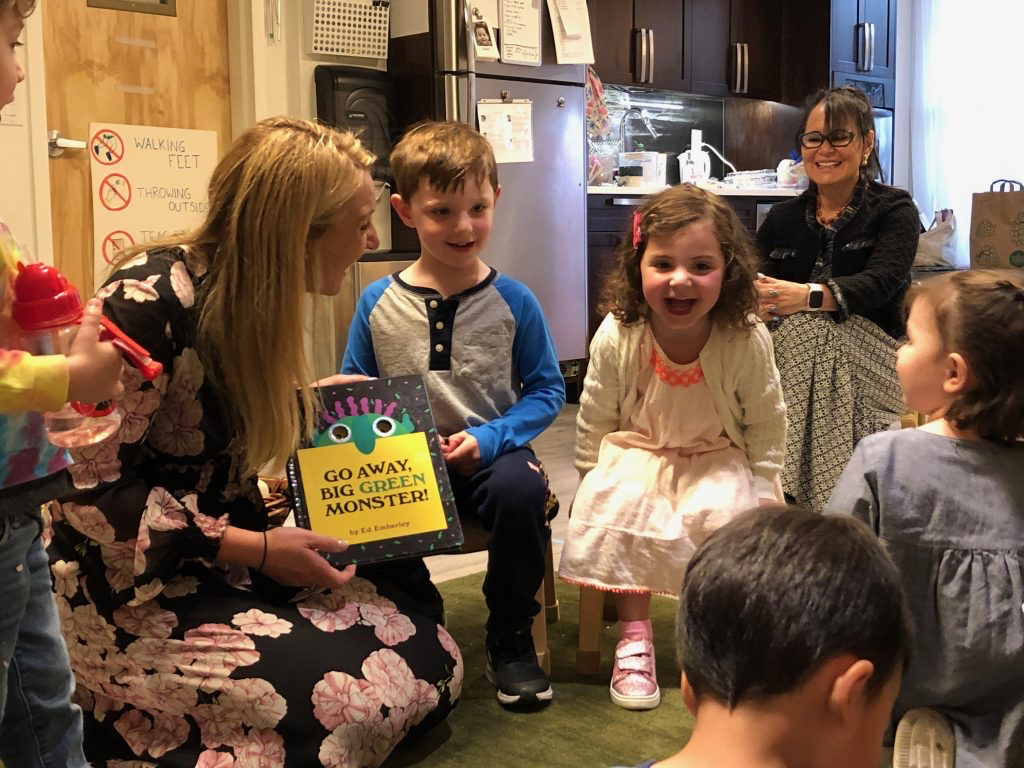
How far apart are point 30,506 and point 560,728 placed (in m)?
0.92

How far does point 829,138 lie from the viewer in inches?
101

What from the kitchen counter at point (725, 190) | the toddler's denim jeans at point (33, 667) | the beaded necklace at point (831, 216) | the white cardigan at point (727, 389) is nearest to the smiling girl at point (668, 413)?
the white cardigan at point (727, 389)

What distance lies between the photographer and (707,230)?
1.98 metres

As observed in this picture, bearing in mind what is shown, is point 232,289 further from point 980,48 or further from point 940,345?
point 980,48

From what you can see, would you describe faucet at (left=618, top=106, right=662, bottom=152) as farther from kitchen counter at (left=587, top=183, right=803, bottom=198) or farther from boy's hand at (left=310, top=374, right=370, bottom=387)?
boy's hand at (left=310, top=374, right=370, bottom=387)

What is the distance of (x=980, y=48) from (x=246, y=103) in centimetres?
451

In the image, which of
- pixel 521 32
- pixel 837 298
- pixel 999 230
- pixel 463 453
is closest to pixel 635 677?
pixel 463 453

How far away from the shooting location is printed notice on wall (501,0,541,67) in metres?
4.18

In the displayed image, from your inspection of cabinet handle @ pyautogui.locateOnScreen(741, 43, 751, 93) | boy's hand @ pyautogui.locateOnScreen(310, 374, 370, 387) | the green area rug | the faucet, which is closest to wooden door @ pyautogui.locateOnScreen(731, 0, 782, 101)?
cabinet handle @ pyautogui.locateOnScreen(741, 43, 751, 93)

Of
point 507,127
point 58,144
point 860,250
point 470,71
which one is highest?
point 470,71

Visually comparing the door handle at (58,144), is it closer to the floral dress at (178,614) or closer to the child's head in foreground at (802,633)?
the floral dress at (178,614)

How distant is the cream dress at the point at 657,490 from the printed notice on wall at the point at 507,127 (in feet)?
7.33

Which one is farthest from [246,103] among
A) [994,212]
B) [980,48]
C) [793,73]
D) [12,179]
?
[980,48]

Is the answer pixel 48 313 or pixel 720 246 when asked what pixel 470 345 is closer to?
pixel 720 246
